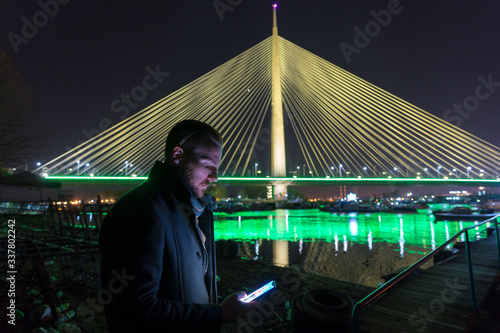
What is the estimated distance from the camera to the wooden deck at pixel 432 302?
130 inches

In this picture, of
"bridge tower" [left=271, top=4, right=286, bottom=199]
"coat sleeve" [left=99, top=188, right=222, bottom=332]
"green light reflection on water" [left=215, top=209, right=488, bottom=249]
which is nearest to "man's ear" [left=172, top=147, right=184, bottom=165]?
"coat sleeve" [left=99, top=188, right=222, bottom=332]

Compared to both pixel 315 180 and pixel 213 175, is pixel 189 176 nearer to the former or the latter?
pixel 213 175

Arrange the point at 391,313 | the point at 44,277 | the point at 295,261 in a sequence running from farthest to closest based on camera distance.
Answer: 1. the point at 295,261
2. the point at 391,313
3. the point at 44,277

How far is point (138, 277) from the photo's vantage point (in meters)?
0.94

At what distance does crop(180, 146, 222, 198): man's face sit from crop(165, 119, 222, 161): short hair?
4 centimetres

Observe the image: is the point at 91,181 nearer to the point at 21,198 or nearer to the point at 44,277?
the point at 21,198

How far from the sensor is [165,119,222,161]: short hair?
1310 millimetres

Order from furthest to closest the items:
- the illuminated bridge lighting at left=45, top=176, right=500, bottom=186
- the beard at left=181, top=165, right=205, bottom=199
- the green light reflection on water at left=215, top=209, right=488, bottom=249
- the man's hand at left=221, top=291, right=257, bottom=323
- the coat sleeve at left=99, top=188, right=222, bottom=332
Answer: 1. the illuminated bridge lighting at left=45, top=176, right=500, bottom=186
2. the green light reflection on water at left=215, top=209, right=488, bottom=249
3. the beard at left=181, top=165, right=205, bottom=199
4. the man's hand at left=221, top=291, right=257, bottom=323
5. the coat sleeve at left=99, top=188, right=222, bottom=332

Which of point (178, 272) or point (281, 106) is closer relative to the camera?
point (178, 272)

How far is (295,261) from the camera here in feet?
27.6

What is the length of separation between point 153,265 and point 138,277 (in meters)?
0.06

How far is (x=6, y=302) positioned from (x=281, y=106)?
33.5 m

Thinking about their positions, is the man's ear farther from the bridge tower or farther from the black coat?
the bridge tower

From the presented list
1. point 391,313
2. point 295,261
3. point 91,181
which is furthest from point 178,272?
point 91,181
